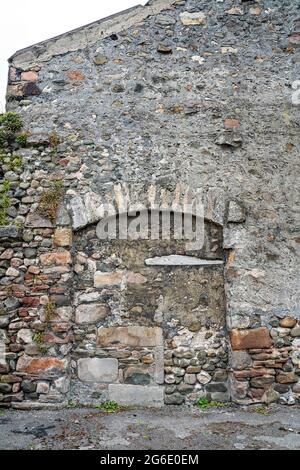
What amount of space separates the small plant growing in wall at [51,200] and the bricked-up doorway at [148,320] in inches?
15.3

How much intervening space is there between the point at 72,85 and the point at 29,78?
0.55m

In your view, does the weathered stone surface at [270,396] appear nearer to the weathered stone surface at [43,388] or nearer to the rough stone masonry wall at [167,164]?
the rough stone masonry wall at [167,164]

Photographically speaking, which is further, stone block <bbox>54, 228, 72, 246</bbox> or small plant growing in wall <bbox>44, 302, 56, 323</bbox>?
stone block <bbox>54, 228, 72, 246</bbox>

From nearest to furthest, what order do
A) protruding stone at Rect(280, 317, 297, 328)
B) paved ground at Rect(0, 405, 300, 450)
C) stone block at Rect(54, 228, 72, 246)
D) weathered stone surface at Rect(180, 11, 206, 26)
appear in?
paved ground at Rect(0, 405, 300, 450) < protruding stone at Rect(280, 317, 297, 328) < stone block at Rect(54, 228, 72, 246) < weathered stone surface at Rect(180, 11, 206, 26)

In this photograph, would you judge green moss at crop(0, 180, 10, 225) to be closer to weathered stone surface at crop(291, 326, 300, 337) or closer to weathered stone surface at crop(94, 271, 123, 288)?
weathered stone surface at crop(94, 271, 123, 288)

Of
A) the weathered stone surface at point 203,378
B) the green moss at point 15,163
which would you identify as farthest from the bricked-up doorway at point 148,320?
the green moss at point 15,163

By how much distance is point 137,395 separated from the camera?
16.7 feet

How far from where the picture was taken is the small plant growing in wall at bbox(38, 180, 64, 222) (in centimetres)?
532

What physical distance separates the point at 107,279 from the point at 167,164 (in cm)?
154

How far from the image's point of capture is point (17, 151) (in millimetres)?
5547

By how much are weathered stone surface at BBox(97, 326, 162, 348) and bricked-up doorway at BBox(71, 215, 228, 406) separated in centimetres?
1

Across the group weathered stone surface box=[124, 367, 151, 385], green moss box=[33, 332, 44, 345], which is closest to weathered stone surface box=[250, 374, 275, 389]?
weathered stone surface box=[124, 367, 151, 385]

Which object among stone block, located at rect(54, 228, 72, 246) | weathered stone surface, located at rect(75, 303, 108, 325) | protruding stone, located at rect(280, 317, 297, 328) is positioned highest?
stone block, located at rect(54, 228, 72, 246)
